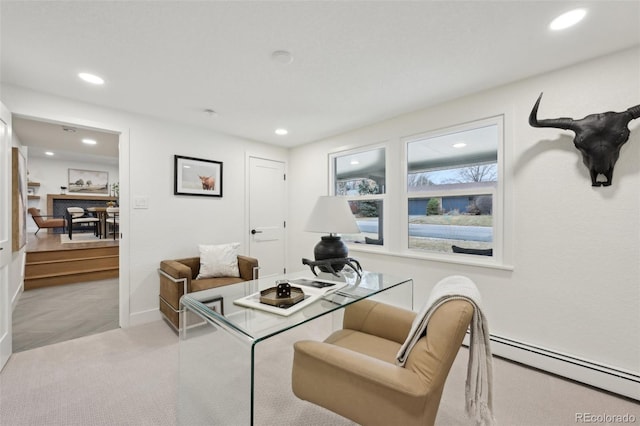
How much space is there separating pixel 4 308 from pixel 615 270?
463 cm

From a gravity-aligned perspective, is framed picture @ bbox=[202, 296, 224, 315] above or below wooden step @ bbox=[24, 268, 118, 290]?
above

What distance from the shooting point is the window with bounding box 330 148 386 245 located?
3.40 metres

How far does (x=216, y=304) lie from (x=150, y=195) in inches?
87.8

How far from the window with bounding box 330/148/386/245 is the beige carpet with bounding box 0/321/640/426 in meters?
1.66

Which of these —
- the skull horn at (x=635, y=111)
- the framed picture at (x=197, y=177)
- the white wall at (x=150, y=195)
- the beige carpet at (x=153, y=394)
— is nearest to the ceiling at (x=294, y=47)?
the white wall at (x=150, y=195)

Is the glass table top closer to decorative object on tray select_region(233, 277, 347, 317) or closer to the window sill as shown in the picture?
decorative object on tray select_region(233, 277, 347, 317)

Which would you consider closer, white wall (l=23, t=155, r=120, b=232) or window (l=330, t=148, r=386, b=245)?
window (l=330, t=148, r=386, b=245)

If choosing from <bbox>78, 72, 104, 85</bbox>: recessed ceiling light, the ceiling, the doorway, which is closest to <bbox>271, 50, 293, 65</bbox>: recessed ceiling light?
the ceiling

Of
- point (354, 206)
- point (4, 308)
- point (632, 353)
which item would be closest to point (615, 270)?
point (632, 353)

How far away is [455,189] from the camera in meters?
2.74

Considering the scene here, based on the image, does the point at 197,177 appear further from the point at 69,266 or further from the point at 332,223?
the point at 69,266

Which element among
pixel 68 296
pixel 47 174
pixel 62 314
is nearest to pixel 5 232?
pixel 62 314

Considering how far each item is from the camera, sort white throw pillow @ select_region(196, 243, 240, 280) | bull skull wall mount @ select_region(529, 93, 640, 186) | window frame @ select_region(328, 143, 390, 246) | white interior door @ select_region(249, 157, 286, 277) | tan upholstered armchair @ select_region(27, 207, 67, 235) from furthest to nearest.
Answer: tan upholstered armchair @ select_region(27, 207, 67, 235) → white interior door @ select_region(249, 157, 286, 277) → window frame @ select_region(328, 143, 390, 246) → white throw pillow @ select_region(196, 243, 240, 280) → bull skull wall mount @ select_region(529, 93, 640, 186)

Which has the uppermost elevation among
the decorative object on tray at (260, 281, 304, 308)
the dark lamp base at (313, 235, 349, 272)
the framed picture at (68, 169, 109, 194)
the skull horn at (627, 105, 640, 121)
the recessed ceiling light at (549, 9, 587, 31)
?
the recessed ceiling light at (549, 9, 587, 31)
